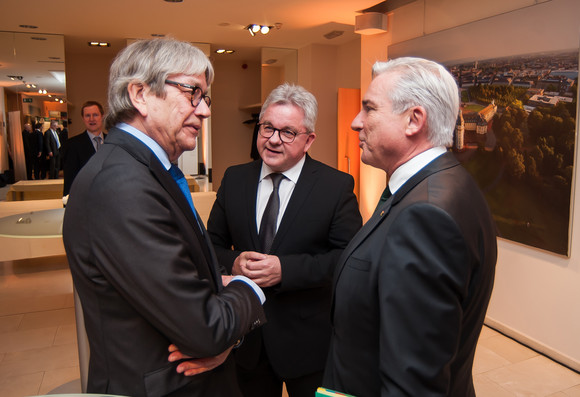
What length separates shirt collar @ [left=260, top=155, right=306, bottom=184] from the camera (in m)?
1.86

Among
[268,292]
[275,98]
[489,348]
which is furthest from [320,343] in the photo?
[489,348]

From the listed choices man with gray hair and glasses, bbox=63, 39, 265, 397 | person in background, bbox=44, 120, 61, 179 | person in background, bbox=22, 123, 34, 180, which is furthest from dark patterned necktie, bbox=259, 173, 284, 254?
person in background, bbox=22, 123, 34, 180

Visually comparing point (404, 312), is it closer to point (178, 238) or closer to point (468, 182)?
point (468, 182)

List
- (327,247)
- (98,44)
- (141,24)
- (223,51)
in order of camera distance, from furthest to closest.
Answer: (223,51)
(98,44)
(141,24)
(327,247)

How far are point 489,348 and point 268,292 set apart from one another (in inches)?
97.5

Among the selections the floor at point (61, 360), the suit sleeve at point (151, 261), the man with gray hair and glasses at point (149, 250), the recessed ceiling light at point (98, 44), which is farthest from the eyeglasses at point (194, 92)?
the recessed ceiling light at point (98, 44)

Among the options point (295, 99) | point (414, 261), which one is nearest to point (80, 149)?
point (295, 99)

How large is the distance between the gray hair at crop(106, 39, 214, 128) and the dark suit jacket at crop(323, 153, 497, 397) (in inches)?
25.8

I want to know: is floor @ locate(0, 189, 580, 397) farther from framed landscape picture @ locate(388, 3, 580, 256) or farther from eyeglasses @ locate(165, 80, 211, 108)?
eyeglasses @ locate(165, 80, 211, 108)

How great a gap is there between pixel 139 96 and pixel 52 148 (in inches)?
245

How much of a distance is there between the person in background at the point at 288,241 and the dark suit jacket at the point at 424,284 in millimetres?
616

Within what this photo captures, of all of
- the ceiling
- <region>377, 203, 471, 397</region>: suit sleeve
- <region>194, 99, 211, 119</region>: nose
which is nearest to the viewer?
<region>377, 203, 471, 397</region>: suit sleeve

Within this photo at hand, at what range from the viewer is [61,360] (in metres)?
3.29

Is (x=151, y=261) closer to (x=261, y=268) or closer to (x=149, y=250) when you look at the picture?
(x=149, y=250)
